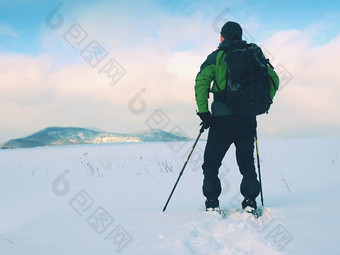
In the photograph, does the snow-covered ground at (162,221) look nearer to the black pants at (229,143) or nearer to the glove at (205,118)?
the black pants at (229,143)

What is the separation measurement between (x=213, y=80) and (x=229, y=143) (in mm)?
797

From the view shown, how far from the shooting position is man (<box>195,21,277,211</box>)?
3.33 meters

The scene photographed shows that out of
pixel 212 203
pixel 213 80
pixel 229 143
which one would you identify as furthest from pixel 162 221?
pixel 213 80

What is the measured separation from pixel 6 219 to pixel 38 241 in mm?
1450

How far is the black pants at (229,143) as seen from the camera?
11.0 ft

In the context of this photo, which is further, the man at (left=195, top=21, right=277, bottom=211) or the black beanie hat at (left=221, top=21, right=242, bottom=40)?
the black beanie hat at (left=221, top=21, right=242, bottom=40)

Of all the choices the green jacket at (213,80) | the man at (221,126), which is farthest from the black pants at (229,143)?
the green jacket at (213,80)

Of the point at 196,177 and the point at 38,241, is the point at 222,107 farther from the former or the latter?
the point at 196,177

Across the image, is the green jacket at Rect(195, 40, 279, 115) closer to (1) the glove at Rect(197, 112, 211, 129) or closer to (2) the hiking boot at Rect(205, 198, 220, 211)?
(1) the glove at Rect(197, 112, 211, 129)

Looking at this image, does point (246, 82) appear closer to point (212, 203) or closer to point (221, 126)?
point (221, 126)

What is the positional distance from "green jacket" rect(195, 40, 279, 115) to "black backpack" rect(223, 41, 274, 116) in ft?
0.28

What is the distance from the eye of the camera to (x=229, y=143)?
3461 millimetres

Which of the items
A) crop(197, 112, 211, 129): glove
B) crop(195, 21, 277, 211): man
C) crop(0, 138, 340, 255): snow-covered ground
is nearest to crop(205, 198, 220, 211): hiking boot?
crop(195, 21, 277, 211): man

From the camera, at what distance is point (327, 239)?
255 centimetres
